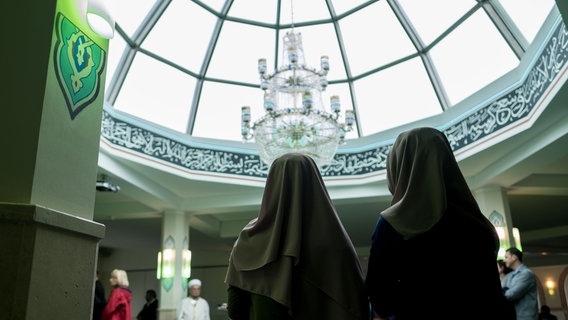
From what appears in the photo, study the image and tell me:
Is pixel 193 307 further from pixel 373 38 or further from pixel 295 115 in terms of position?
pixel 373 38

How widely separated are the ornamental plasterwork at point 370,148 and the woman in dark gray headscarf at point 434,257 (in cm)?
413

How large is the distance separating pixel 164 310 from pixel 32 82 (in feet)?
22.9

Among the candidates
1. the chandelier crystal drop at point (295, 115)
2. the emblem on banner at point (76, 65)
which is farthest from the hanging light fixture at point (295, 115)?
the emblem on banner at point (76, 65)

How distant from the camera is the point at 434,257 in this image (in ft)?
5.30

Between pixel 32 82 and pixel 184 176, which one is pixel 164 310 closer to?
pixel 184 176

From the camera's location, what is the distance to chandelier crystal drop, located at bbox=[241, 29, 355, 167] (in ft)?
17.6

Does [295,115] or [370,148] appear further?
[370,148]

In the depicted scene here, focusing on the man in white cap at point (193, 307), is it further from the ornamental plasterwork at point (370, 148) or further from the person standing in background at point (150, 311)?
the ornamental plasterwork at point (370, 148)

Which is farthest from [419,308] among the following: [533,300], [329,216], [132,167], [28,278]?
[132,167]

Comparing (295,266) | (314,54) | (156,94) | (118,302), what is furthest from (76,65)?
(314,54)

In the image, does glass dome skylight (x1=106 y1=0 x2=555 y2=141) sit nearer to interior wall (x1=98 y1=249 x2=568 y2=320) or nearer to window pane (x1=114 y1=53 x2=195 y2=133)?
window pane (x1=114 y1=53 x2=195 y2=133)

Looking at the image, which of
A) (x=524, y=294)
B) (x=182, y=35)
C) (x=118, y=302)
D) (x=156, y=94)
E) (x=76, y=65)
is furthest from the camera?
(x=156, y=94)

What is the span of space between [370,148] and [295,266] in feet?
21.2

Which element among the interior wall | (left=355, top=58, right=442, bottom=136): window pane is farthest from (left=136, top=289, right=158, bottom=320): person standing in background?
the interior wall
